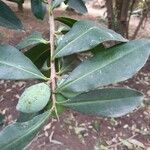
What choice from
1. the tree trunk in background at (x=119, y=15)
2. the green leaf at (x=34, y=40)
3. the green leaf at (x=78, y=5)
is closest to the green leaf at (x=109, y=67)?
the green leaf at (x=34, y=40)

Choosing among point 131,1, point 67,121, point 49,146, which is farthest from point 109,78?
point 131,1

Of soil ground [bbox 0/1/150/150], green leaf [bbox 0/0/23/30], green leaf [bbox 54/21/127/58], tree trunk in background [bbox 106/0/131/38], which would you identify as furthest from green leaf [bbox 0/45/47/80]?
tree trunk in background [bbox 106/0/131/38]

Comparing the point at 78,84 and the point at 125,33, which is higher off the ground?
the point at 78,84

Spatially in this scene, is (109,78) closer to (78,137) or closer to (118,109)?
(118,109)

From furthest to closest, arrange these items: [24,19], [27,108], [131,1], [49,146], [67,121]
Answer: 1. [24,19]
2. [131,1]
3. [67,121]
4. [49,146]
5. [27,108]

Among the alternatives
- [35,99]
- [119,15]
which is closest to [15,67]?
[35,99]

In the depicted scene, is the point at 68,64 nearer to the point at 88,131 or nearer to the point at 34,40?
the point at 34,40

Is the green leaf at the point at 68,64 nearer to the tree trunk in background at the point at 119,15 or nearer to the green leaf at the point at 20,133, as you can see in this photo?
the green leaf at the point at 20,133

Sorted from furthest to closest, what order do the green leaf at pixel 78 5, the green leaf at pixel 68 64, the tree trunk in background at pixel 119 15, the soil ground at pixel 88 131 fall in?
the tree trunk in background at pixel 119 15, the soil ground at pixel 88 131, the green leaf at pixel 78 5, the green leaf at pixel 68 64
